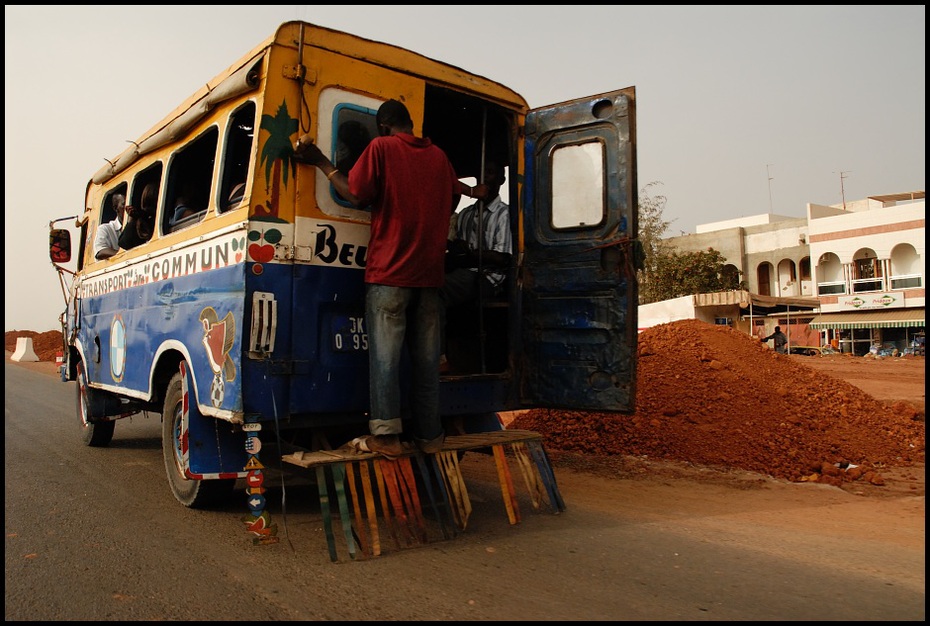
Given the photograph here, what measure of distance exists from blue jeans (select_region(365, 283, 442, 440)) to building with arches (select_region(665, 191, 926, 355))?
2820 cm

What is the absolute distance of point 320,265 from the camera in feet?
13.2

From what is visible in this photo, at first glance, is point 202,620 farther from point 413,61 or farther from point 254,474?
point 413,61

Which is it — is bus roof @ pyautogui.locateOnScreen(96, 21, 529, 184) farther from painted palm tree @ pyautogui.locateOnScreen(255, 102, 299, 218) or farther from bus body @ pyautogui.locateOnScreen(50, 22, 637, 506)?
painted palm tree @ pyautogui.locateOnScreen(255, 102, 299, 218)

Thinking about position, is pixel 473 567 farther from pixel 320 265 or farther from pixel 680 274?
pixel 680 274

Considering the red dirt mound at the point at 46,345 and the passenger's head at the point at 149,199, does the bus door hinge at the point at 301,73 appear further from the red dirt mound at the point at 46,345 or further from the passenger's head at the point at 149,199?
the red dirt mound at the point at 46,345

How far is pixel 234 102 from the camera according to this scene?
13.8 feet

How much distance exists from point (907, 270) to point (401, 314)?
110 ft

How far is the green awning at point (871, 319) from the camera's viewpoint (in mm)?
27984

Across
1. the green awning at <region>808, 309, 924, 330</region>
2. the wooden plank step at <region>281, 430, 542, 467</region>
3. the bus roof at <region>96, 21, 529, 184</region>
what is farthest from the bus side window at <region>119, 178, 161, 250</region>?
the green awning at <region>808, 309, 924, 330</region>

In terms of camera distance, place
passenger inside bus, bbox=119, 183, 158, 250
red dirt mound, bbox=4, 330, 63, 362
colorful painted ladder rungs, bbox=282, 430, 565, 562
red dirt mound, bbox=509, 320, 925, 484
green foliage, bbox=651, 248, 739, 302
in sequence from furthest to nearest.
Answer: red dirt mound, bbox=4, 330, 63, 362
green foliage, bbox=651, 248, 739, 302
red dirt mound, bbox=509, 320, 925, 484
passenger inside bus, bbox=119, 183, 158, 250
colorful painted ladder rungs, bbox=282, 430, 565, 562

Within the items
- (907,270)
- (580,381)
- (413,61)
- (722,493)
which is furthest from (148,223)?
(907,270)

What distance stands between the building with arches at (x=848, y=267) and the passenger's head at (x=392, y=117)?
28353 mm

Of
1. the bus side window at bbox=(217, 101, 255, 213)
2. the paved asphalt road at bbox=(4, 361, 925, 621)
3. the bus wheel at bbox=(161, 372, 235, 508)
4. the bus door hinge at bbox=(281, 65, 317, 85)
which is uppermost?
the bus door hinge at bbox=(281, 65, 317, 85)

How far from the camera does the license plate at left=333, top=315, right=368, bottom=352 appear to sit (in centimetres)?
412
